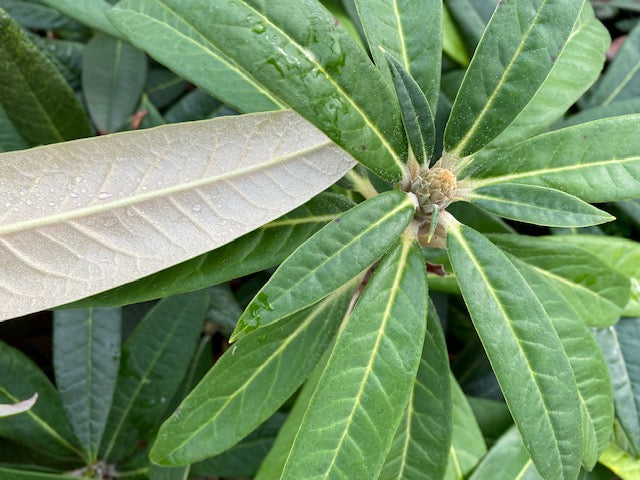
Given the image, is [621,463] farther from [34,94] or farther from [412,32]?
[34,94]

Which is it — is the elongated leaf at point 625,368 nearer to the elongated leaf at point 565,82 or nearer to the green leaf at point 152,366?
the elongated leaf at point 565,82

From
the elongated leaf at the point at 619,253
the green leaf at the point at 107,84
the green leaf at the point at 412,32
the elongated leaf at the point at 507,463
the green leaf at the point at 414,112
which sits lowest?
the elongated leaf at the point at 507,463

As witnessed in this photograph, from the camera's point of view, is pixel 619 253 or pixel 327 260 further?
pixel 619 253

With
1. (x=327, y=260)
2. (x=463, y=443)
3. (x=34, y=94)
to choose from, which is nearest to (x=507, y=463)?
(x=463, y=443)

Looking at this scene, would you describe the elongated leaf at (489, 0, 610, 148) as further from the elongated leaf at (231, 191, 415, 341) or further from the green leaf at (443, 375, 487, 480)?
the green leaf at (443, 375, 487, 480)

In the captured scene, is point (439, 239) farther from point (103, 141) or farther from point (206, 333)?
point (206, 333)

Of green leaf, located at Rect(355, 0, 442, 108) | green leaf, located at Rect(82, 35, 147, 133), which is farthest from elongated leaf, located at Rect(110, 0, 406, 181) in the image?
green leaf, located at Rect(82, 35, 147, 133)

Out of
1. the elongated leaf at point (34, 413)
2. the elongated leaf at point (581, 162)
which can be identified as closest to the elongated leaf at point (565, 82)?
the elongated leaf at point (581, 162)
